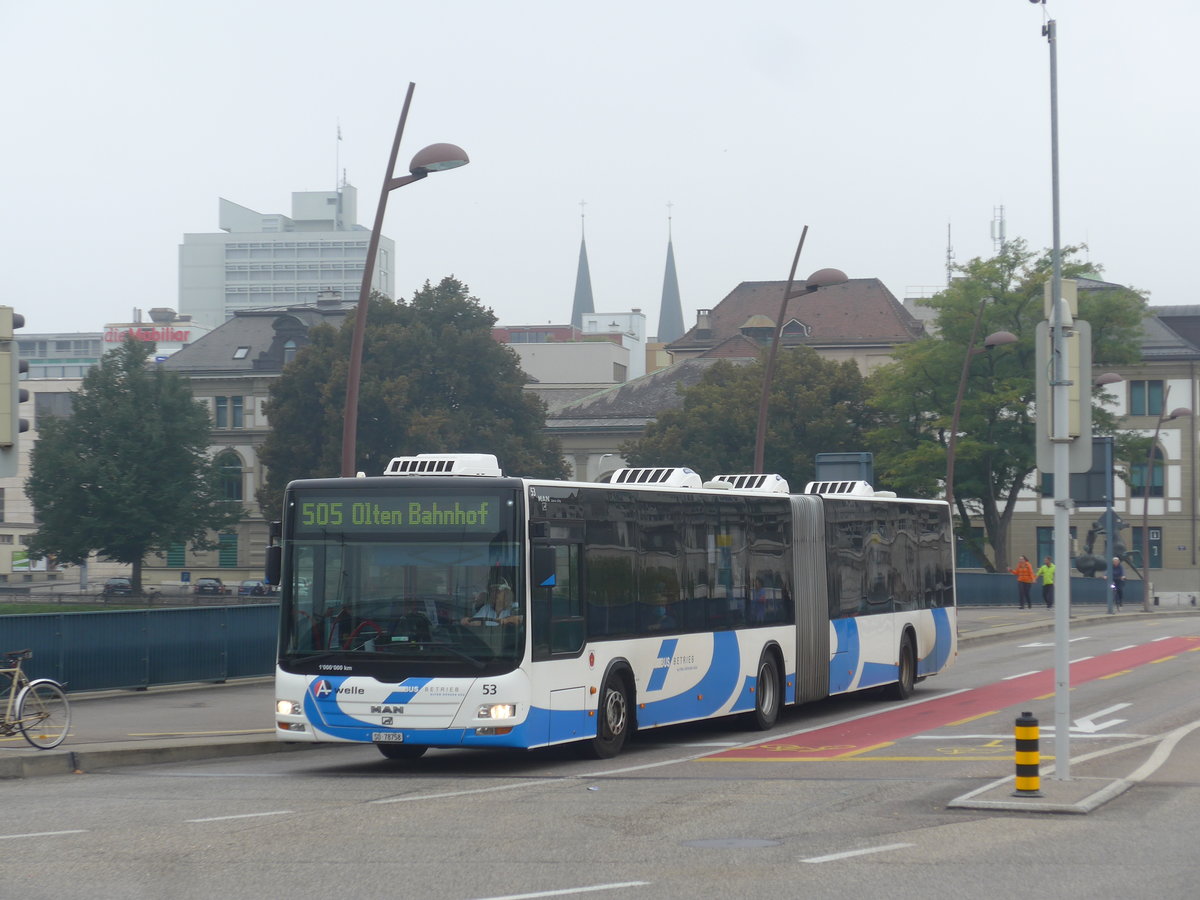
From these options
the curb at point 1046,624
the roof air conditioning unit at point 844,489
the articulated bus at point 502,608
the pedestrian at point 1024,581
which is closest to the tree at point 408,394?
the pedestrian at point 1024,581

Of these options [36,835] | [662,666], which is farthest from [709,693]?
[36,835]

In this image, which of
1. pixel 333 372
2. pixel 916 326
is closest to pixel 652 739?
pixel 333 372

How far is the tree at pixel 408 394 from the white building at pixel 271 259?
99.9 m

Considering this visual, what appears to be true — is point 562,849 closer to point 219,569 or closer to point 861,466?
point 861,466

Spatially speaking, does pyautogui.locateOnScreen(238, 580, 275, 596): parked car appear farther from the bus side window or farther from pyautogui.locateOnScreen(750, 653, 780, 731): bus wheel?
the bus side window

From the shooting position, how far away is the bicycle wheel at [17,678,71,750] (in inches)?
627

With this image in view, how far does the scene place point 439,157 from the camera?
67.9 feet

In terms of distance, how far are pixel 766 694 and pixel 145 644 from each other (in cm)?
858

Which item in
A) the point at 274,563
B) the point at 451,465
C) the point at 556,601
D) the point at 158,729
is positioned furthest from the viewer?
the point at 158,729

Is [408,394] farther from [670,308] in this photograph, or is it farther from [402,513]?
[670,308]

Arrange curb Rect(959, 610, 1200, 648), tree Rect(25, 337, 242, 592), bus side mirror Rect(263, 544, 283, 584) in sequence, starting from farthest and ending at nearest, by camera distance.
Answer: tree Rect(25, 337, 242, 592), curb Rect(959, 610, 1200, 648), bus side mirror Rect(263, 544, 283, 584)

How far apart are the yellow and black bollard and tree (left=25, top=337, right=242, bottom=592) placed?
66.5m

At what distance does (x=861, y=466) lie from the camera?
3834cm

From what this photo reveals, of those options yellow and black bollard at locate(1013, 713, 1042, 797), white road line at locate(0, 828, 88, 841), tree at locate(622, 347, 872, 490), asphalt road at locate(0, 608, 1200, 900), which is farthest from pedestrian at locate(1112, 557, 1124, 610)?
white road line at locate(0, 828, 88, 841)
